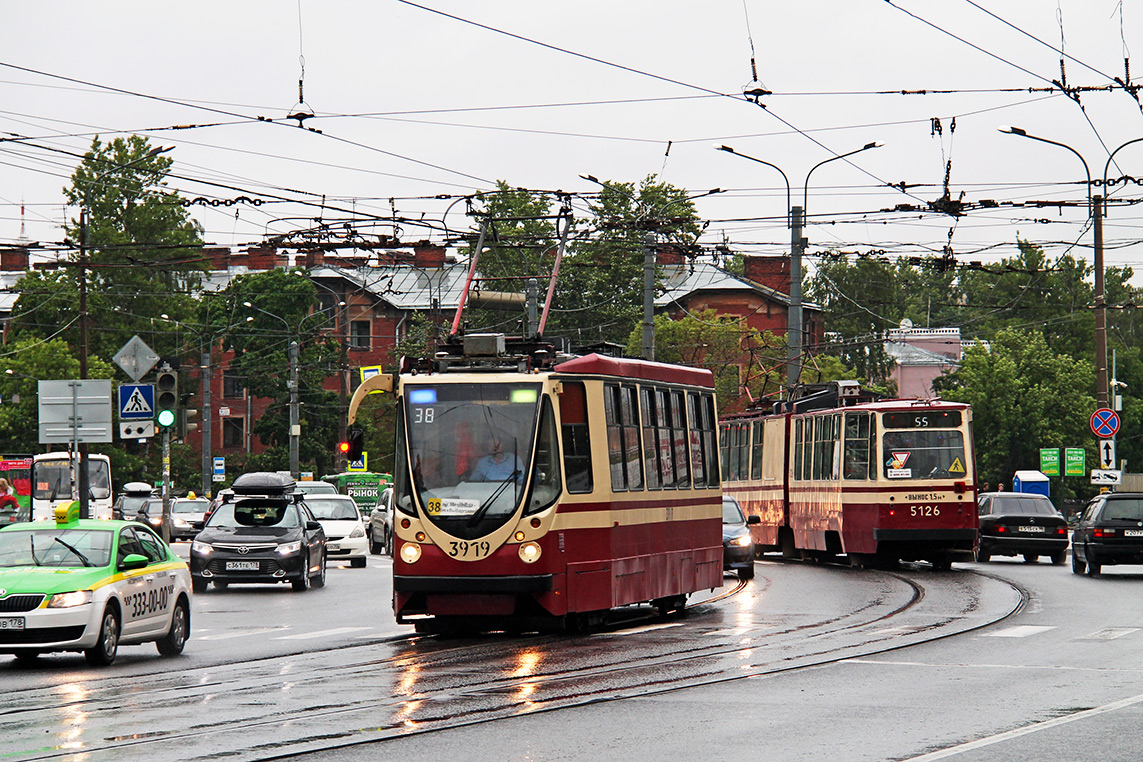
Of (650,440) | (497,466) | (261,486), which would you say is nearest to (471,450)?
(497,466)

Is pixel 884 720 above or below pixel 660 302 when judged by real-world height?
below

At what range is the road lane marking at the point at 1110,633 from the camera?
17172 mm

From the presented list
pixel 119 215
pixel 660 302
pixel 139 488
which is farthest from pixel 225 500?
pixel 660 302

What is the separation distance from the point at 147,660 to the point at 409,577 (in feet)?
8.31

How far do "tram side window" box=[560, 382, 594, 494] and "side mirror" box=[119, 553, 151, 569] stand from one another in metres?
4.08

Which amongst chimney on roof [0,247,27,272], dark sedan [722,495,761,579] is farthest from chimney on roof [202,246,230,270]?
chimney on roof [0,247,27,272]

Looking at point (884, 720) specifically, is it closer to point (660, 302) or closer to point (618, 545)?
point (618, 545)

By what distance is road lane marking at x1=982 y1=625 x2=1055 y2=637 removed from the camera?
17422 mm

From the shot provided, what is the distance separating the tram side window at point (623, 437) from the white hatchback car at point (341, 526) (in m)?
18.7

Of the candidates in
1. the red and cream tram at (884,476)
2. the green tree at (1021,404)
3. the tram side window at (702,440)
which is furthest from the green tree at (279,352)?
the tram side window at (702,440)

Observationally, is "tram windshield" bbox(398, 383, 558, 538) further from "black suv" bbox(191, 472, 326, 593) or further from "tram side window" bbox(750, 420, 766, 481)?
"tram side window" bbox(750, 420, 766, 481)

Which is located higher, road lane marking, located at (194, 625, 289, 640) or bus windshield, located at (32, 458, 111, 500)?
bus windshield, located at (32, 458, 111, 500)

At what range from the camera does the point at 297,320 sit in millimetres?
82375

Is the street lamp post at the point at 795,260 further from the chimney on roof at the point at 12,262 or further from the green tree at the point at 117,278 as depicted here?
the chimney on roof at the point at 12,262
